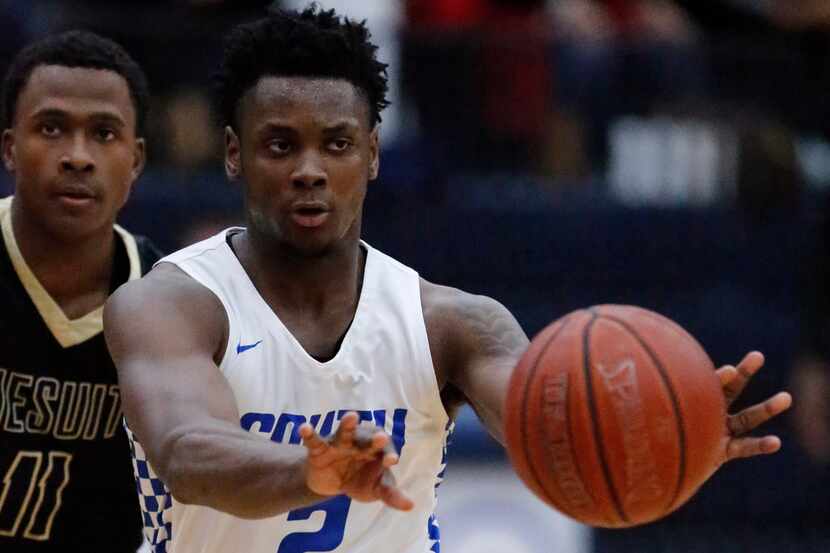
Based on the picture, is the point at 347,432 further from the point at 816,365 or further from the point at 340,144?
the point at 816,365

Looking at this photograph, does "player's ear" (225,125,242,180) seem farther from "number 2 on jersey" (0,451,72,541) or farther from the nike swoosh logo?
"number 2 on jersey" (0,451,72,541)

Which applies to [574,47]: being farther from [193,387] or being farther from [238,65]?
[193,387]

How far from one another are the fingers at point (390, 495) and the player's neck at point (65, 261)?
2.34 meters

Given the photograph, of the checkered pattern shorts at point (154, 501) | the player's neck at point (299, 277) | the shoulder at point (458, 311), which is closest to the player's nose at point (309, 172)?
the player's neck at point (299, 277)

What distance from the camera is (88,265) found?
18.0 ft

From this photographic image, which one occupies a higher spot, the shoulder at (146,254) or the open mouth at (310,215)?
the open mouth at (310,215)

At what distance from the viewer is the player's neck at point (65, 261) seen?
5.46 m

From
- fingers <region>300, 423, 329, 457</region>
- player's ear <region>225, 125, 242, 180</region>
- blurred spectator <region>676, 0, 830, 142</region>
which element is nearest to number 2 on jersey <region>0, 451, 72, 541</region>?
player's ear <region>225, 125, 242, 180</region>

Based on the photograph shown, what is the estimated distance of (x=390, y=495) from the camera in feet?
11.2

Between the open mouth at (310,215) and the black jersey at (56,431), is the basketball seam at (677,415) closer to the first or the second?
the open mouth at (310,215)

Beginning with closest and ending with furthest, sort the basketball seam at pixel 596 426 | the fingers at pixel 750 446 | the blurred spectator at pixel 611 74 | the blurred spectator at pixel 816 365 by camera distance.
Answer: the basketball seam at pixel 596 426 < the fingers at pixel 750 446 < the blurred spectator at pixel 816 365 < the blurred spectator at pixel 611 74

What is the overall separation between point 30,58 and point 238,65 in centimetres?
116

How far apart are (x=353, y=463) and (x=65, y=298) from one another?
2.39 meters

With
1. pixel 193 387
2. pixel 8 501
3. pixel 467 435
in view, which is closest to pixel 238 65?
pixel 193 387
